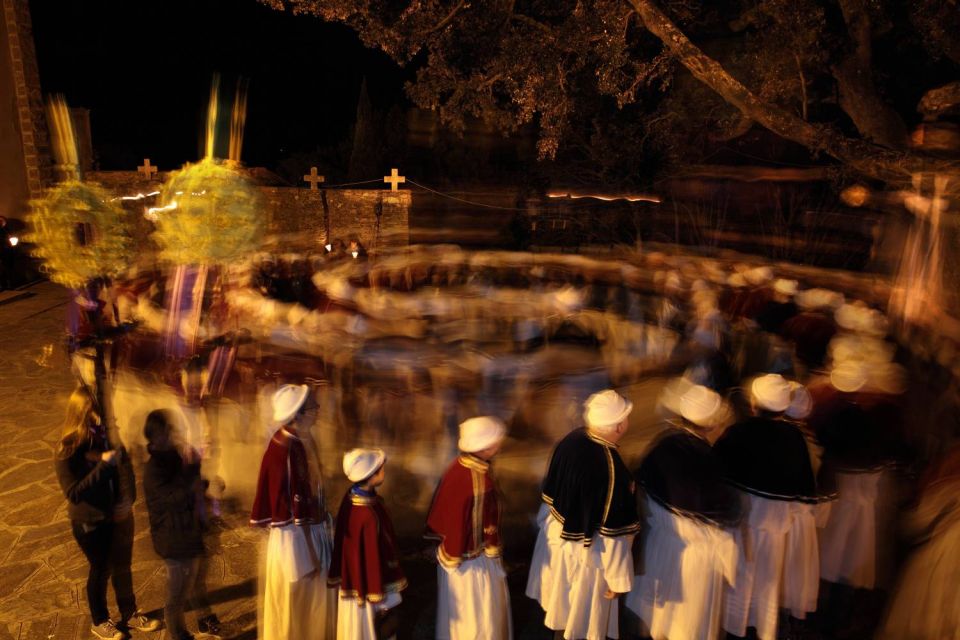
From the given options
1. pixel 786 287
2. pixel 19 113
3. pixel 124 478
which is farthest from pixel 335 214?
pixel 124 478

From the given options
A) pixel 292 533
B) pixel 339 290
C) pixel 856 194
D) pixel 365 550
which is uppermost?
pixel 856 194

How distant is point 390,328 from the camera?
22.8 ft

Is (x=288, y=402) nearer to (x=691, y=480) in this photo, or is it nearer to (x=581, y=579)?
(x=581, y=579)

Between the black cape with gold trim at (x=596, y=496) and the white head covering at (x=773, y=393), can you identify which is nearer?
the black cape with gold trim at (x=596, y=496)

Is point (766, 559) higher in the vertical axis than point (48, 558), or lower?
higher

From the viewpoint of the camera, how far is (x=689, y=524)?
3799mm

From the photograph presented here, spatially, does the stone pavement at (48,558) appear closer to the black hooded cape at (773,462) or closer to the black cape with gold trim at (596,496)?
the black cape with gold trim at (596,496)

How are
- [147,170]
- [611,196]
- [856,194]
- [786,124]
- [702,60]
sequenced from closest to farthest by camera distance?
[786,124] → [702,60] → [856,194] → [611,196] → [147,170]

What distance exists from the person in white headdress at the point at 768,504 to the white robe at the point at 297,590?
2.31 m

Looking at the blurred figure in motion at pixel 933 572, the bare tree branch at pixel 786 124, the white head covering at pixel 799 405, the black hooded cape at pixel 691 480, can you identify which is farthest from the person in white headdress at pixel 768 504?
the bare tree branch at pixel 786 124

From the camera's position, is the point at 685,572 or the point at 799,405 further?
the point at 799,405

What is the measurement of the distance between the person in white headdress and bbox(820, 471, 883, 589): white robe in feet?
1.62

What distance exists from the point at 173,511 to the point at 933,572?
13.0 ft

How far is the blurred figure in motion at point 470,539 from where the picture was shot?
11.9 feet
